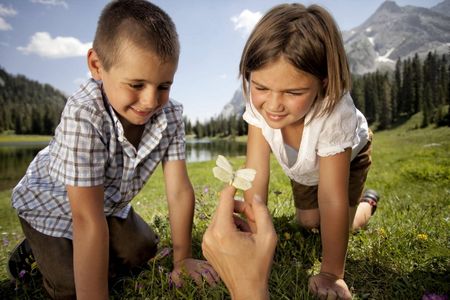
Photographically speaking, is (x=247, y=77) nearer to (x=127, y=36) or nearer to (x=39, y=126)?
(x=127, y=36)

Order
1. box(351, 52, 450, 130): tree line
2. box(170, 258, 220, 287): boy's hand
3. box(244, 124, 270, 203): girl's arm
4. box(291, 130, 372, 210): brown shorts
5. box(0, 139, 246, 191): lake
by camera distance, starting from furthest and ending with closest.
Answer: box(351, 52, 450, 130): tree line < box(0, 139, 246, 191): lake < box(291, 130, 372, 210): brown shorts < box(244, 124, 270, 203): girl's arm < box(170, 258, 220, 287): boy's hand

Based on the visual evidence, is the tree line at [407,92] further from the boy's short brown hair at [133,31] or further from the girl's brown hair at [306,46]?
the boy's short brown hair at [133,31]

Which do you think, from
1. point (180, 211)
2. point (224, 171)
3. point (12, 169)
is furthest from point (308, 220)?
point (12, 169)

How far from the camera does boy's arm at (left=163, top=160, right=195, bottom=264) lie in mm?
2885

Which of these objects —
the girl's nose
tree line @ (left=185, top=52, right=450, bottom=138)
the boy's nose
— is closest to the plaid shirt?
the boy's nose

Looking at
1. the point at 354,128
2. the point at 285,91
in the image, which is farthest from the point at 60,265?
the point at 354,128

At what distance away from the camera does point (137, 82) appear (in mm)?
2305

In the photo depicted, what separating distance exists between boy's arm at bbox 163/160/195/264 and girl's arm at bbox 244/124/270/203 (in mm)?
582

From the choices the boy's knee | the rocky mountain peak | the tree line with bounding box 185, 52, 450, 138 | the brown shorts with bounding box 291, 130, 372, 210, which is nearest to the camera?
the boy's knee

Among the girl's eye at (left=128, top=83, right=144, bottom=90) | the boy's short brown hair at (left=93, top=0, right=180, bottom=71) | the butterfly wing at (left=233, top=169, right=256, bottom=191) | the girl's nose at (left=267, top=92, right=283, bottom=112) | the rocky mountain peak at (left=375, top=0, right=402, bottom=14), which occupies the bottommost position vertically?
the butterfly wing at (left=233, top=169, right=256, bottom=191)

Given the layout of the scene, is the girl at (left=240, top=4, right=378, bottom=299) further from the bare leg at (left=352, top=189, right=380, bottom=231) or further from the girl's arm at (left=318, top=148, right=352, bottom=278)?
the bare leg at (left=352, top=189, right=380, bottom=231)

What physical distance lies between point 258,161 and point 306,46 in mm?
1170

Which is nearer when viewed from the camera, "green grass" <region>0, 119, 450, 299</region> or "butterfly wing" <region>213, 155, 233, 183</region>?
"butterfly wing" <region>213, 155, 233, 183</region>

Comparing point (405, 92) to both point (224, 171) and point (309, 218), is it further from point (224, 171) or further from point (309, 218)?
point (224, 171)
